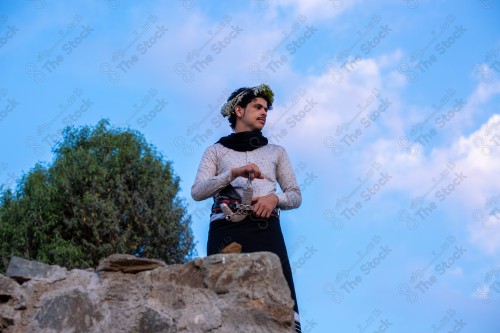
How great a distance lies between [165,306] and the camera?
3844 millimetres

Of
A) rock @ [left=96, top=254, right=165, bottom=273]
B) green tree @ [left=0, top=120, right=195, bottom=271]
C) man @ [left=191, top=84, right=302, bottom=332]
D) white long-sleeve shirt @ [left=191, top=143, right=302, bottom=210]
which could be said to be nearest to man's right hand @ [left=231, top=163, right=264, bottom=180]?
man @ [left=191, top=84, right=302, bottom=332]

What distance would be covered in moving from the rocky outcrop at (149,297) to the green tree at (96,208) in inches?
413

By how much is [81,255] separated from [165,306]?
36.5 feet

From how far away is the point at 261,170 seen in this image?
5.31m

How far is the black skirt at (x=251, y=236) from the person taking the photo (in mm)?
4922

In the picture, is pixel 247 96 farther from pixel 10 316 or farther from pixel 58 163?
pixel 58 163

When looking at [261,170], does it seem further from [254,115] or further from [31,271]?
[31,271]

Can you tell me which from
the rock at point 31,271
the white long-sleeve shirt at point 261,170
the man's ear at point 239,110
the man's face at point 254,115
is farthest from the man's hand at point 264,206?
the rock at point 31,271

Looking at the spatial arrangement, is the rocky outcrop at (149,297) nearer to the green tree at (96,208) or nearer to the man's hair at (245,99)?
the man's hair at (245,99)

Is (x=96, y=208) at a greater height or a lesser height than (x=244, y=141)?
greater

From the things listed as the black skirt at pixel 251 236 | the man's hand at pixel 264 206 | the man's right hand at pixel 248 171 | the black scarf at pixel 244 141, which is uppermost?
the black scarf at pixel 244 141

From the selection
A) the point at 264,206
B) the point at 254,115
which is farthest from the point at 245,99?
the point at 264,206

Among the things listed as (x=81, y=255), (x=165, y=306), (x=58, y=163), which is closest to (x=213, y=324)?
(x=165, y=306)

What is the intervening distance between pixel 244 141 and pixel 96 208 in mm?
10649
